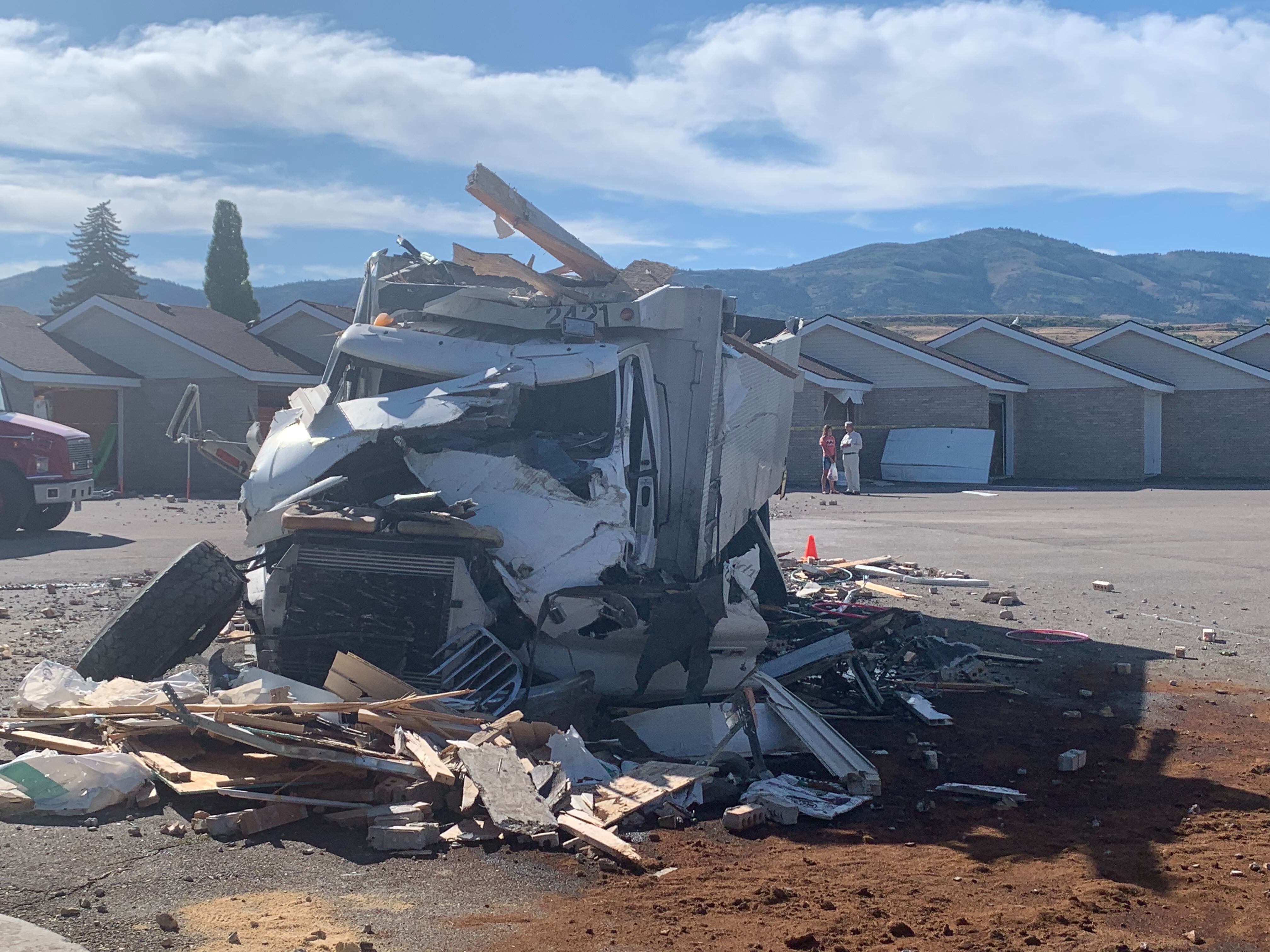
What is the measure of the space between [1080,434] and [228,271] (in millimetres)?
63080

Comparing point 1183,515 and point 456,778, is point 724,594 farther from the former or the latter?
point 1183,515

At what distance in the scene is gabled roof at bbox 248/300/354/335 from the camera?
30828 mm

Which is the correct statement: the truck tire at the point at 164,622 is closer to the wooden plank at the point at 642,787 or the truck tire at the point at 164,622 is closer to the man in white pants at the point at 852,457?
the wooden plank at the point at 642,787

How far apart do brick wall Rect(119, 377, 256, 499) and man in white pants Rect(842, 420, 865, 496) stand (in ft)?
46.0

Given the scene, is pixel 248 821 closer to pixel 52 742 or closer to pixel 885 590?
pixel 52 742

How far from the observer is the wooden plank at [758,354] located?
8070 millimetres

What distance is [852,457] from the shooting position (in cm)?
2711

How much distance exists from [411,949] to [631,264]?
6434 millimetres

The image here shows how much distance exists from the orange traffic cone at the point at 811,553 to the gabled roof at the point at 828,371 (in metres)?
20.5

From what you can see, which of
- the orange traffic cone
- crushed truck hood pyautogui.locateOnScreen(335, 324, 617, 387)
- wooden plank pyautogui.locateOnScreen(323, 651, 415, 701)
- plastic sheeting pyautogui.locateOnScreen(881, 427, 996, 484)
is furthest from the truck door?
plastic sheeting pyautogui.locateOnScreen(881, 427, 996, 484)

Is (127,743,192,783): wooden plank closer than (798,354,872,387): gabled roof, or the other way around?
(127,743,192,783): wooden plank

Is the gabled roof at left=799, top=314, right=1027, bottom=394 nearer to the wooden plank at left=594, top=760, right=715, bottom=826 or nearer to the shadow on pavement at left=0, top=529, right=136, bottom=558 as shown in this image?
the shadow on pavement at left=0, top=529, right=136, bottom=558

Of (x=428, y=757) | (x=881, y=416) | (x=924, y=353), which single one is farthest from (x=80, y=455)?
(x=924, y=353)

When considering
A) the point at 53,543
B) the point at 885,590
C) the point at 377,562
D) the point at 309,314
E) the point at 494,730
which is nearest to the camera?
the point at 494,730
